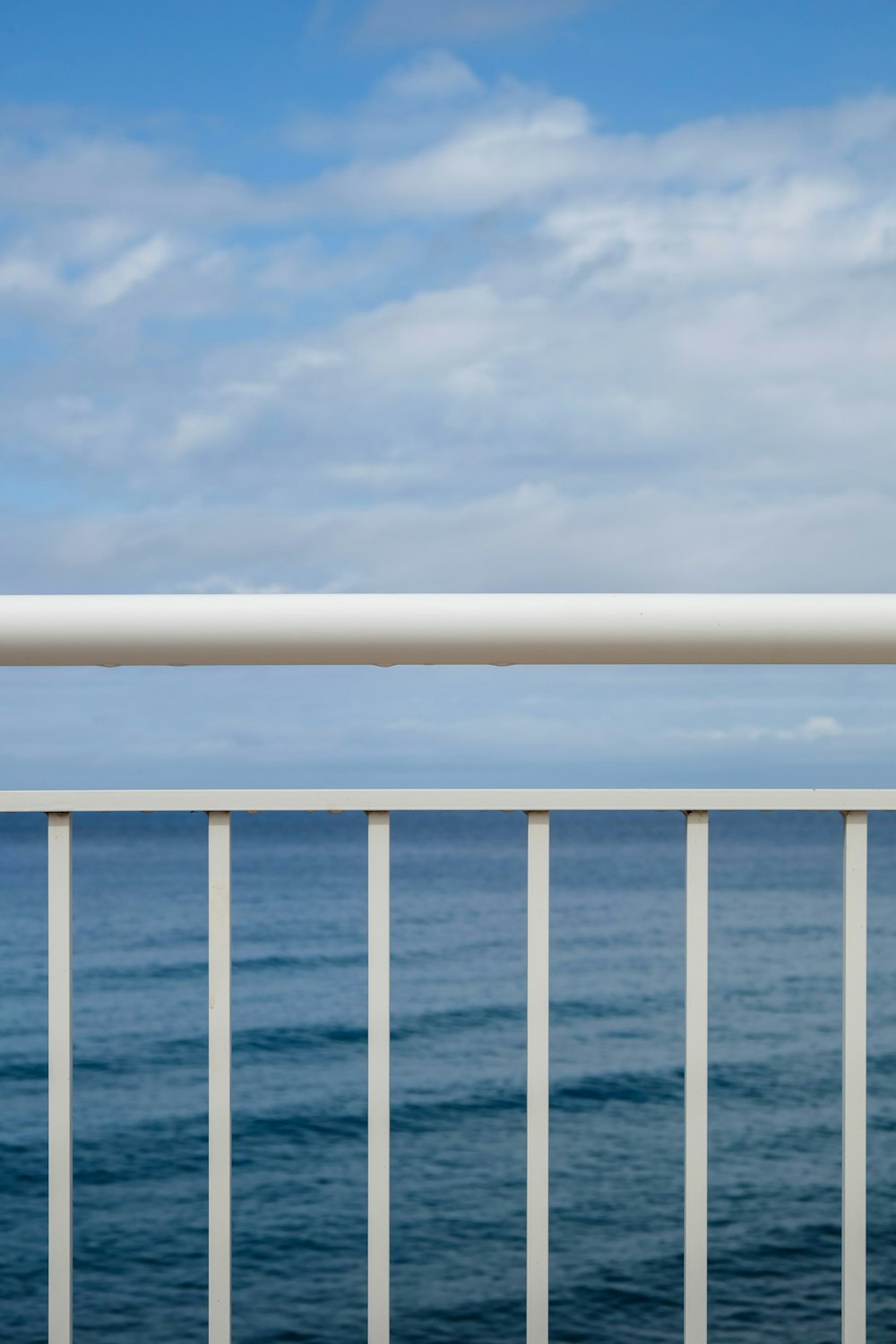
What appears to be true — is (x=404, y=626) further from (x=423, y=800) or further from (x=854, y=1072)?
(x=854, y=1072)

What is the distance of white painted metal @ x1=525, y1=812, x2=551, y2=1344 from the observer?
1.02 m

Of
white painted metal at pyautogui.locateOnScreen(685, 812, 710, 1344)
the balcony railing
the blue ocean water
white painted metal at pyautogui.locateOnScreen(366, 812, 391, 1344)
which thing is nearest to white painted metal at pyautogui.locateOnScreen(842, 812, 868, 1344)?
the balcony railing

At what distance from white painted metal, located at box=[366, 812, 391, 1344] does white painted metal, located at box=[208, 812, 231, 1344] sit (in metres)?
0.12

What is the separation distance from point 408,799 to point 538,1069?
0.26m

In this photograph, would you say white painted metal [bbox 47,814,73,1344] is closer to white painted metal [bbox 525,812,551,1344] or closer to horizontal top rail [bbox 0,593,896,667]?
horizontal top rail [bbox 0,593,896,667]

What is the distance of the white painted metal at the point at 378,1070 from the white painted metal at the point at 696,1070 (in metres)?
0.26

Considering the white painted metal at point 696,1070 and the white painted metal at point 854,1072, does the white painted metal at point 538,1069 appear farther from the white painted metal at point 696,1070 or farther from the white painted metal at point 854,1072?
the white painted metal at point 854,1072

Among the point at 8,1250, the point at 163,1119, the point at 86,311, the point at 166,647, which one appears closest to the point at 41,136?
the point at 86,311

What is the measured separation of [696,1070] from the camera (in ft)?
3.50

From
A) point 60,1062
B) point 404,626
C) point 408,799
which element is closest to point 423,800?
point 408,799

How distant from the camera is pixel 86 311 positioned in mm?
36562

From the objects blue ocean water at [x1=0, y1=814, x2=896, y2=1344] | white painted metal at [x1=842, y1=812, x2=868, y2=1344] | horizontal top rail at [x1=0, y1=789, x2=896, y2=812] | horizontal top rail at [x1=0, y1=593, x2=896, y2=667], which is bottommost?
blue ocean water at [x1=0, y1=814, x2=896, y2=1344]

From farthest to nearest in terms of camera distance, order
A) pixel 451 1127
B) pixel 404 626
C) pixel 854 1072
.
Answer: pixel 451 1127, pixel 854 1072, pixel 404 626

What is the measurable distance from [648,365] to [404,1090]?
29285 mm
